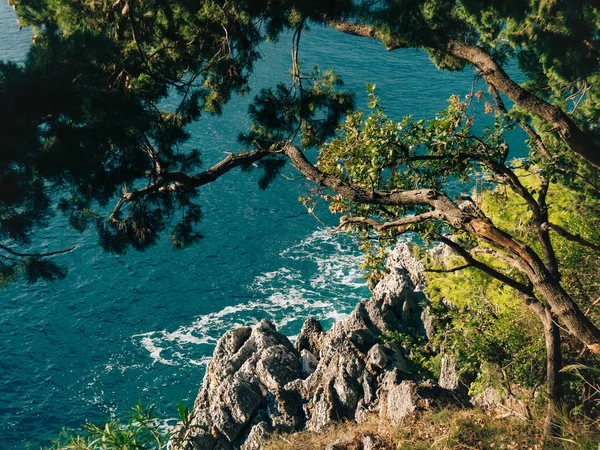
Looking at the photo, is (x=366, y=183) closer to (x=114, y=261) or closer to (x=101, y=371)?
(x=101, y=371)

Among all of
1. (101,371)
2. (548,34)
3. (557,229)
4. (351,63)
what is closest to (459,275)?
(557,229)

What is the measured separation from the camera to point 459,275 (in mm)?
16031

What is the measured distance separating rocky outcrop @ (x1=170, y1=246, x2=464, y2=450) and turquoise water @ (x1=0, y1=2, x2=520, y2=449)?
14.3ft

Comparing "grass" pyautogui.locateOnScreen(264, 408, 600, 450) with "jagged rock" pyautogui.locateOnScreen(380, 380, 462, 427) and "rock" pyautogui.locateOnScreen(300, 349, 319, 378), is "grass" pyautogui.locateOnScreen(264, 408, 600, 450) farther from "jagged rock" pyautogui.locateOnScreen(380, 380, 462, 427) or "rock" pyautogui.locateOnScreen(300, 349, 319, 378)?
"rock" pyautogui.locateOnScreen(300, 349, 319, 378)

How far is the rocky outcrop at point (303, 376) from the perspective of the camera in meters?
21.2

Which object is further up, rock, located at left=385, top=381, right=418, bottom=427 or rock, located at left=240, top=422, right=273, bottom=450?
rock, located at left=385, top=381, right=418, bottom=427

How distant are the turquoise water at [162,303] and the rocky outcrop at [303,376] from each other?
14.3 feet

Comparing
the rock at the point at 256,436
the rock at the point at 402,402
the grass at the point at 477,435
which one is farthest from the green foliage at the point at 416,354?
the grass at the point at 477,435

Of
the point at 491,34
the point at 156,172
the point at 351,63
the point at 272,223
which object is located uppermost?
the point at 491,34

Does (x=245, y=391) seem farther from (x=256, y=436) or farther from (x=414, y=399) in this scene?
(x=414, y=399)

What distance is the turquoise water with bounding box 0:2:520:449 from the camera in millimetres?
27891

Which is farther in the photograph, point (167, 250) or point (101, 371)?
point (167, 250)

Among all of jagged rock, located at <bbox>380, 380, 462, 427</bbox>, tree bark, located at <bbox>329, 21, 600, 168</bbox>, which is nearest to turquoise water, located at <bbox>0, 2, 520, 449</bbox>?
jagged rock, located at <bbox>380, 380, 462, 427</bbox>

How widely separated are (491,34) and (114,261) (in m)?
25.3
